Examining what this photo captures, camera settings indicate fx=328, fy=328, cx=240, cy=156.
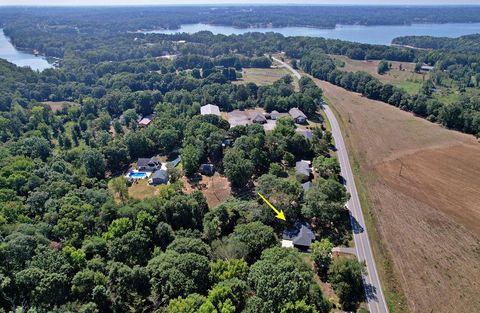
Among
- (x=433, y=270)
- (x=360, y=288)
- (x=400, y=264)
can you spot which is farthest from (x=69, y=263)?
(x=433, y=270)

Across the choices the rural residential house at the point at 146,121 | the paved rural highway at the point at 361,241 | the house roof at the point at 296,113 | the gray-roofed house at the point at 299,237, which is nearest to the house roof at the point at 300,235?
the gray-roofed house at the point at 299,237

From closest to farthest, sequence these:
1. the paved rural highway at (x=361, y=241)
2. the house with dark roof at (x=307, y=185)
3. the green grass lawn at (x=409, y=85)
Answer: the paved rural highway at (x=361, y=241), the house with dark roof at (x=307, y=185), the green grass lawn at (x=409, y=85)

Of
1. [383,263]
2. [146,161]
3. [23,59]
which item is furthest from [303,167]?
[23,59]

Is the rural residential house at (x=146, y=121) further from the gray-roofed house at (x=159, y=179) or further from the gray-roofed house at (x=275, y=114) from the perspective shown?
the gray-roofed house at (x=275, y=114)

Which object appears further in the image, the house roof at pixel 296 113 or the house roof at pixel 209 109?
the house roof at pixel 296 113

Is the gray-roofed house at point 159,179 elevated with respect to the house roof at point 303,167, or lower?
lower

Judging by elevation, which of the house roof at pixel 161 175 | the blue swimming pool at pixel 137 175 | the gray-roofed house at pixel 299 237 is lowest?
the blue swimming pool at pixel 137 175

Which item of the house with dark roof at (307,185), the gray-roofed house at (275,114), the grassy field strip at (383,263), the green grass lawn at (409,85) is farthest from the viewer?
the green grass lawn at (409,85)

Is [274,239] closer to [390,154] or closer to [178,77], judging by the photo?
[390,154]
